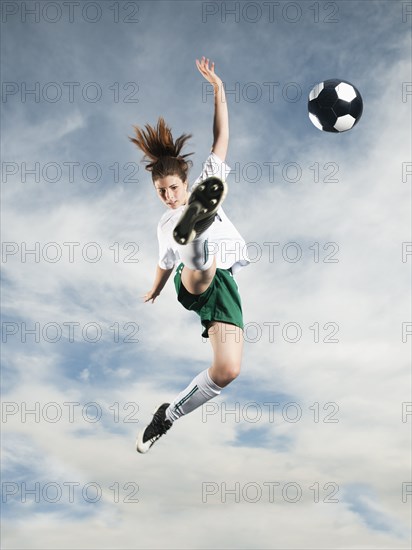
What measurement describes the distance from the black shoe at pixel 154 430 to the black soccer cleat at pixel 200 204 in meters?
3.02

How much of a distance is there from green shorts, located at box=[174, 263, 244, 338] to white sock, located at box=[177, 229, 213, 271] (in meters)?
0.73

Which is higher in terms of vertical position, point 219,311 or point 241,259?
point 241,259

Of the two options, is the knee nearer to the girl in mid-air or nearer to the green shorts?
the girl in mid-air

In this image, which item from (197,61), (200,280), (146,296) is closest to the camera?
(200,280)

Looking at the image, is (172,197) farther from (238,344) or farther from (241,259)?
(238,344)

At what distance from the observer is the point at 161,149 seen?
8.37 meters

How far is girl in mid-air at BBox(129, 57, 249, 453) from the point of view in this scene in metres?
7.48

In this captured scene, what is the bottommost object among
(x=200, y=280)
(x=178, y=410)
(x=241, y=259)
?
(x=178, y=410)

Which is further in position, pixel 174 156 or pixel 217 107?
pixel 174 156

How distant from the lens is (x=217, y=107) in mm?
7789

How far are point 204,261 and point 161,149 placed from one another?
197 centimetres

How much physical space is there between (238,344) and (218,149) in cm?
228

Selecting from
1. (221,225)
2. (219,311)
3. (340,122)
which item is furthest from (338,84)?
(219,311)

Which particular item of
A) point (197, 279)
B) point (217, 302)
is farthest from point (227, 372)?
point (197, 279)
